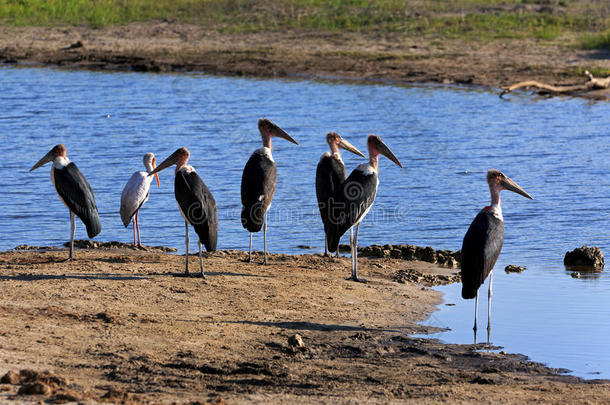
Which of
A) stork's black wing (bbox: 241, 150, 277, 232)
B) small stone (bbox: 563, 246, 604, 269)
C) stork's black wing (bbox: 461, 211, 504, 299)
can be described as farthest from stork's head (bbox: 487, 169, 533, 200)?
stork's black wing (bbox: 241, 150, 277, 232)

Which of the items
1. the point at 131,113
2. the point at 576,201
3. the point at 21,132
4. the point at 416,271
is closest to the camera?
the point at 416,271

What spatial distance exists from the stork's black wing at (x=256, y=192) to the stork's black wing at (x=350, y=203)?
772mm

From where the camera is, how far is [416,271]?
33.1ft

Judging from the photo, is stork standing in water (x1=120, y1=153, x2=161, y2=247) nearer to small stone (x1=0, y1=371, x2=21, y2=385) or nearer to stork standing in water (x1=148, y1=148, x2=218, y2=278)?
stork standing in water (x1=148, y1=148, x2=218, y2=278)

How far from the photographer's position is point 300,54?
2536 centimetres

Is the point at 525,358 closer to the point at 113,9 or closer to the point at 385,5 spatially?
the point at 385,5

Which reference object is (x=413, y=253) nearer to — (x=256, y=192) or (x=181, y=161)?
(x=256, y=192)

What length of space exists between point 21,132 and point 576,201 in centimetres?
1069

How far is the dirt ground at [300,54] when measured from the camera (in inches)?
912

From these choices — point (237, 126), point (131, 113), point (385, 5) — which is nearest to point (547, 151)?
point (237, 126)

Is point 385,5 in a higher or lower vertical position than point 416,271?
higher

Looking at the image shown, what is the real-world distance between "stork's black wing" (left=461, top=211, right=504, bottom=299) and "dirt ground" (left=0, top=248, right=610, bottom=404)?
0.54 meters

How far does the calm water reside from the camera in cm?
925

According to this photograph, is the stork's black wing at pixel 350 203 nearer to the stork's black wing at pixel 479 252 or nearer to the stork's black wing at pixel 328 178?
the stork's black wing at pixel 328 178
